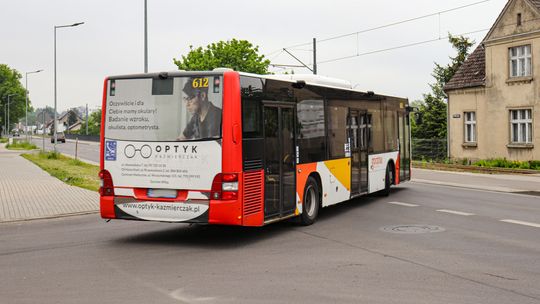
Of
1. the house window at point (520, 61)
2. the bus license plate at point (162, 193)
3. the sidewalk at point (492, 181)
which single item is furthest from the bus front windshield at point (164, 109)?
the house window at point (520, 61)

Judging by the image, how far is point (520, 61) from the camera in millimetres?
31656

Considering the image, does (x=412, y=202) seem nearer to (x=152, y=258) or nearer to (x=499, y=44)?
(x=152, y=258)

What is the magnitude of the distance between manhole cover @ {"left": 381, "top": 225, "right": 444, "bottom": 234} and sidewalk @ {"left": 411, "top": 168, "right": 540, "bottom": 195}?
29.9 ft

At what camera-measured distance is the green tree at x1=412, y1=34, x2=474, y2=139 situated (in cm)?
4547

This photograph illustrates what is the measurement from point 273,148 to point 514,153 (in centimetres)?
2387

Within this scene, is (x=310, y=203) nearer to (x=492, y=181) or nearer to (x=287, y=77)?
(x=287, y=77)

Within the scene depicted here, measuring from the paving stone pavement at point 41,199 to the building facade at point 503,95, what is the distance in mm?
20810

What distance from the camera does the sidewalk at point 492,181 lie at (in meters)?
20.9

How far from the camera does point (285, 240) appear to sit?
10.4 m

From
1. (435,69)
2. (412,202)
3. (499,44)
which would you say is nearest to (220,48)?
(435,69)

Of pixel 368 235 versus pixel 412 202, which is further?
pixel 412 202

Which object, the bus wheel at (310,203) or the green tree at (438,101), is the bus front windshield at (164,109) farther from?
the green tree at (438,101)

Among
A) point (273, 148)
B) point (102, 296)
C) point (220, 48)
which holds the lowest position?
point (102, 296)

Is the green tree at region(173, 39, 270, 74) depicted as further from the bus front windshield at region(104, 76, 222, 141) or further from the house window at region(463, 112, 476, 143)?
the bus front windshield at region(104, 76, 222, 141)
